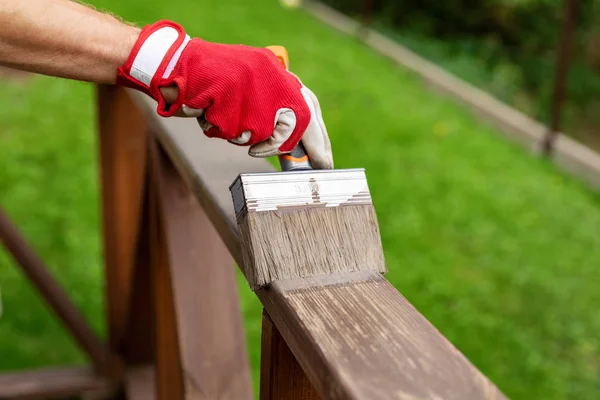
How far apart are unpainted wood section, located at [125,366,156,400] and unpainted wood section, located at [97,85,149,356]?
0.05 meters

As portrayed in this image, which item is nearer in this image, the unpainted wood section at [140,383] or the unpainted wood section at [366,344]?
the unpainted wood section at [366,344]

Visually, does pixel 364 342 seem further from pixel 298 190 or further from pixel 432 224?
pixel 432 224

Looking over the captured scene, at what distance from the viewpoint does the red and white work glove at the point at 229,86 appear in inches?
42.4

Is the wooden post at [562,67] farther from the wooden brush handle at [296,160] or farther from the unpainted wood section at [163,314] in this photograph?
the wooden brush handle at [296,160]

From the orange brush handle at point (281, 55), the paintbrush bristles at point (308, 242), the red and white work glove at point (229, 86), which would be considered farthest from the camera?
the orange brush handle at point (281, 55)

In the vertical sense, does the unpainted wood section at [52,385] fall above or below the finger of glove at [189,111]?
below

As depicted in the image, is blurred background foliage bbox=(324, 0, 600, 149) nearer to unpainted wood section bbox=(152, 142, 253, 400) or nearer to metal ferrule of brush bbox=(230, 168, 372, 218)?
unpainted wood section bbox=(152, 142, 253, 400)

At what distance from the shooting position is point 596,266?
3.72 m

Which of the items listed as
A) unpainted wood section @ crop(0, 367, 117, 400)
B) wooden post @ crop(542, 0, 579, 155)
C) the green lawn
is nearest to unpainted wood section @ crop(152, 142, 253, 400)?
unpainted wood section @ crop(0, 367, 117, 400)

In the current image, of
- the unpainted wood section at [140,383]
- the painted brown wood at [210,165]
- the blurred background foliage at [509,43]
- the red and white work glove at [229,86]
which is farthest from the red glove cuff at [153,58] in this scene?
the blurred background foliage at [509,43]

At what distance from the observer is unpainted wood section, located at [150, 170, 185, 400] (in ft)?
4.92

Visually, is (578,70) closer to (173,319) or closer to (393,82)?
(393,82)

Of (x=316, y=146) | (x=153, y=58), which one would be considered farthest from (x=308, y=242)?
(x=153, y=58)

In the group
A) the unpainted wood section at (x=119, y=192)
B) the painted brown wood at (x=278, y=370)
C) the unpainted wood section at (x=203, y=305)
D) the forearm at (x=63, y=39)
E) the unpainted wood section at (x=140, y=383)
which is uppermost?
the forearm at (x=63, y=39)
